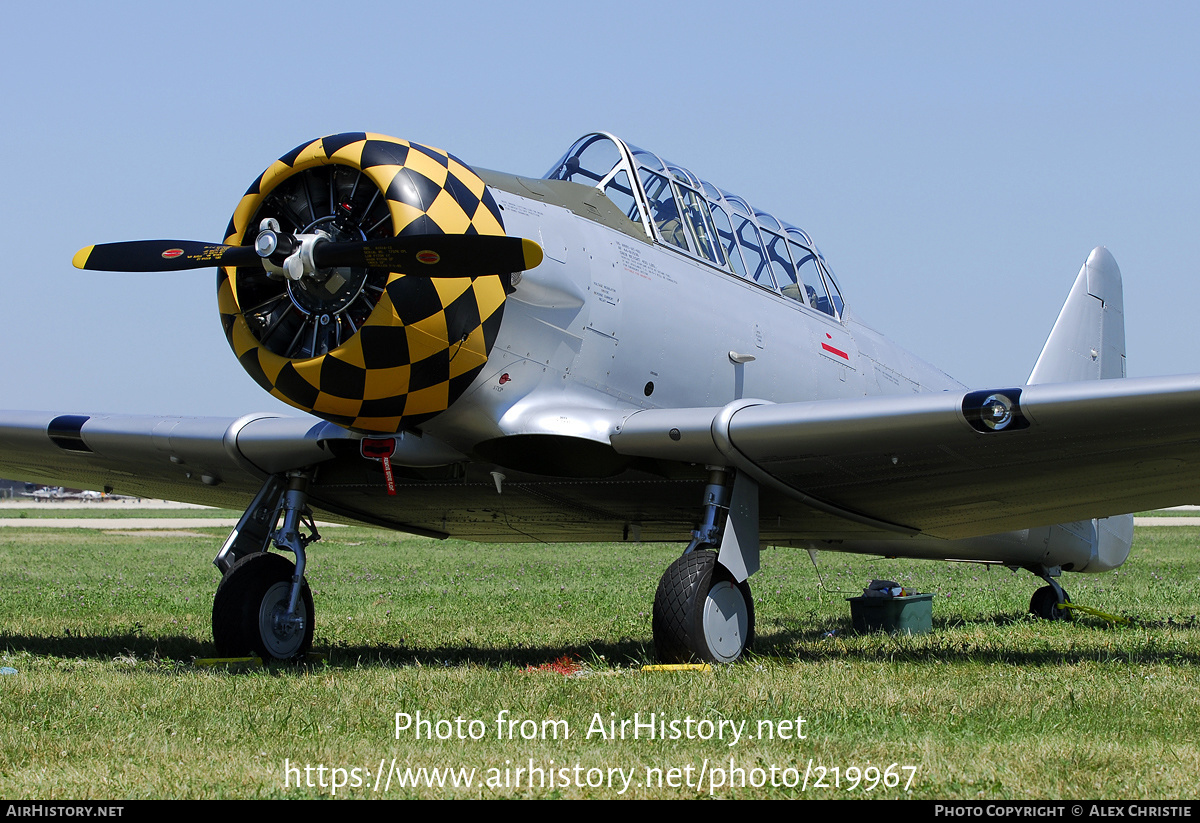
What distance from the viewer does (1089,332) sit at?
12164 mm

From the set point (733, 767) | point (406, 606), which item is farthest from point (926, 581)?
point (733, 767)

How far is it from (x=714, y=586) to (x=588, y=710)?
1.80 meters

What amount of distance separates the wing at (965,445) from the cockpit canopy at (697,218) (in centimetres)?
162

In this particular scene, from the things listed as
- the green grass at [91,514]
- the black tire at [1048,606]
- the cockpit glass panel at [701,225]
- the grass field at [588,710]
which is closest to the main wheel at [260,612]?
the grass field at [588,710]

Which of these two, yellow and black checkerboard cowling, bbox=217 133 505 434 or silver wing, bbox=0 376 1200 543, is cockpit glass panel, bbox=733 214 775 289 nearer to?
Result: silver wing, bbox=0 376 1200 543

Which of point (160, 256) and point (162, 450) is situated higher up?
point (160, 256)

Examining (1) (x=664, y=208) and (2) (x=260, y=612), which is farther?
(1) (x=664, y=208)

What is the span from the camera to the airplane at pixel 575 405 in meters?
6.32

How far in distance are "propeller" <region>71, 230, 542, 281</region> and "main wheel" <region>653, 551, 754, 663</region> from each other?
201cm

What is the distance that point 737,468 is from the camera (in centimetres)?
719

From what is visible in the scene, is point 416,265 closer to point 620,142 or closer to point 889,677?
point 620,142

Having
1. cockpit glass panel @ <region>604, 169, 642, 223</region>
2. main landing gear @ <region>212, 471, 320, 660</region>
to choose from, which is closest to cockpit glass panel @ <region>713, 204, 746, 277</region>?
cockpit glass panel @ <region>604, 169, 642, 223</region>

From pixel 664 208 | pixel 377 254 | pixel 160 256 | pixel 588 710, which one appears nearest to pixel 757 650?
pixel 664 208

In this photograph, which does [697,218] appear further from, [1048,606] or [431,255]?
[1048,606]
